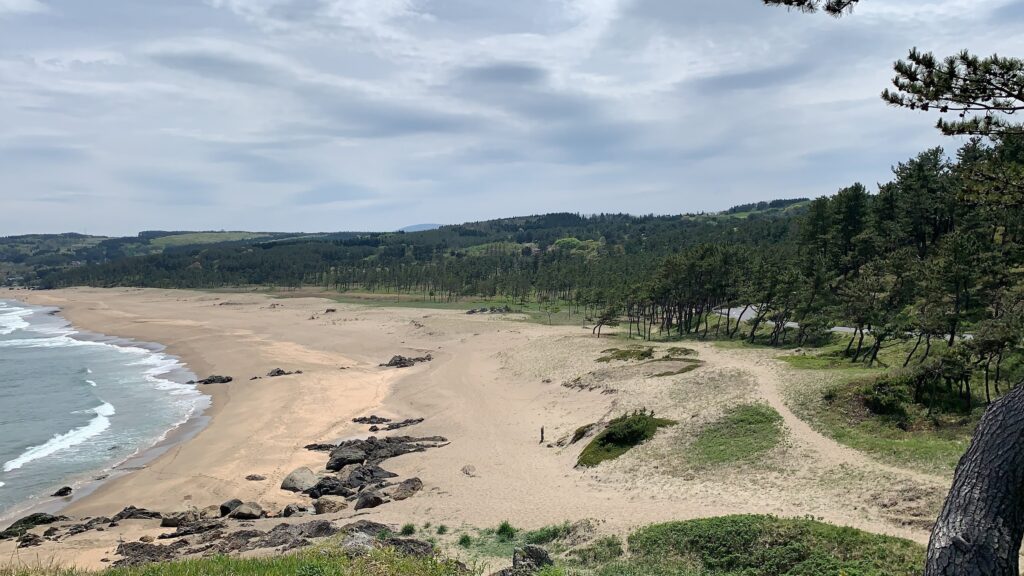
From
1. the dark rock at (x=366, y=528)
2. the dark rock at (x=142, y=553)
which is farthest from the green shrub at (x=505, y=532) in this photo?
the dark rock at (x=142, y=553)

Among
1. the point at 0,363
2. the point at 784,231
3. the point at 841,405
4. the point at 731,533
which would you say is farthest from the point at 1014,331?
the point at 784,231

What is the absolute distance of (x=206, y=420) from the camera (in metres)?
40.4

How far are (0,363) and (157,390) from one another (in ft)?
89.6

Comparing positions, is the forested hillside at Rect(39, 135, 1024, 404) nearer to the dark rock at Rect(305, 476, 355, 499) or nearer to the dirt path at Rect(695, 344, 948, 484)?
the dirt path at Rect(695, 344, 948, 484)

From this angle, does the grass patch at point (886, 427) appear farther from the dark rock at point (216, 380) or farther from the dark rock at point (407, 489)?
the dark rock at point (216, 380)

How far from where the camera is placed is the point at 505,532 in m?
18.8

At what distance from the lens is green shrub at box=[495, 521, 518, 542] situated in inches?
725

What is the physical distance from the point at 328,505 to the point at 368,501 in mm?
1765

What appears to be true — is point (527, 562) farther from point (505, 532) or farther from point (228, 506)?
point (228, 506)

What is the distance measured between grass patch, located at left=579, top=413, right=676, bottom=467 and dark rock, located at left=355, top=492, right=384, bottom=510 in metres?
9.25

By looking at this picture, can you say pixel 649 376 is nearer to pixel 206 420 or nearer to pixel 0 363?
pixel 206 420

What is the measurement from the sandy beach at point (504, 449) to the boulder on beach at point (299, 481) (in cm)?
96

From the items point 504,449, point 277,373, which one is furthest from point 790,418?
point 277,373

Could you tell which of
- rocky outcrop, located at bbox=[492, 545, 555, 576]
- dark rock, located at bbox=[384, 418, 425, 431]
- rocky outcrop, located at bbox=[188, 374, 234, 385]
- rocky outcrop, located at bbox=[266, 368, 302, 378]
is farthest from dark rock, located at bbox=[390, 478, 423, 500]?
rocky outcrop, located at bbox=[188, 374, 234, 385]
